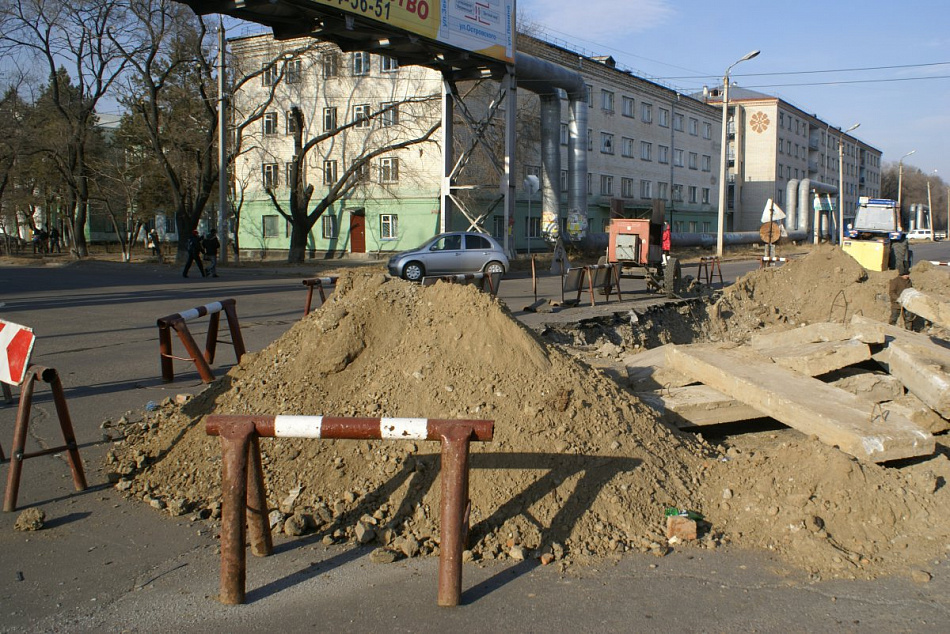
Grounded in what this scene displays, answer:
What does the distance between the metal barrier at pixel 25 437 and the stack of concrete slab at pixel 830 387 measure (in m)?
4.10

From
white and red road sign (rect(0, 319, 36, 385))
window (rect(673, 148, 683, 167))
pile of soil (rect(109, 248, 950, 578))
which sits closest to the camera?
pile of soil (rect(109, 248, 950, 578))

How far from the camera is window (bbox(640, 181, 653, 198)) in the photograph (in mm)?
56481

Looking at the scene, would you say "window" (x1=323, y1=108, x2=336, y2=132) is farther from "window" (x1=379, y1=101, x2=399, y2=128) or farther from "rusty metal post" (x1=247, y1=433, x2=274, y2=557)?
"rusty metal post" (x1=247, y1=433, x2=274, y2=557)

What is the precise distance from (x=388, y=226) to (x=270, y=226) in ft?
26.5

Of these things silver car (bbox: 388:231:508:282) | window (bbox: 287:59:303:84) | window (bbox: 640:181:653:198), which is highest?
window (bbox: 287:59:303:84)

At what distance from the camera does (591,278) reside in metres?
16.6

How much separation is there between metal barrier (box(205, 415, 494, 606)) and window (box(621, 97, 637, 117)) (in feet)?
172

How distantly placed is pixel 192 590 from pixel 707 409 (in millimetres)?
3903

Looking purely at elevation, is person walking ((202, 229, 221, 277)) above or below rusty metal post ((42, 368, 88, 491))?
above

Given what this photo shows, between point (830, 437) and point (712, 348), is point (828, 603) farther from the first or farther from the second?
point (712, 348)

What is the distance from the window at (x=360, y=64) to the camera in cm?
3888

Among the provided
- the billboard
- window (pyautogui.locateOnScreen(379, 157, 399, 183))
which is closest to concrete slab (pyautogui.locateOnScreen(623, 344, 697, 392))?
the billboard

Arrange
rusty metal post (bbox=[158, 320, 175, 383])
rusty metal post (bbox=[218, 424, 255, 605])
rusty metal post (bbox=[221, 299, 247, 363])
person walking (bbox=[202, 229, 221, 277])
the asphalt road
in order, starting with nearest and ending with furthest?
the asphalt road < rusty metal post (bbox=[218, 424, 255, 605]) < rusty metal post (bbox=[158, 320, 175, 383]) < rusty metal post (bbox=[221, 299, 247, 363]) < person walking (bbox=[202, 229, 221, 277])

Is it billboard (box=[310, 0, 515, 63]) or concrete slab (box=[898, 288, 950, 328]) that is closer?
concrete slab (box=[898, 288, 950, 328])
